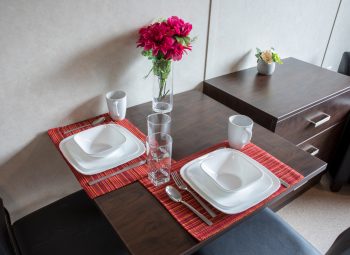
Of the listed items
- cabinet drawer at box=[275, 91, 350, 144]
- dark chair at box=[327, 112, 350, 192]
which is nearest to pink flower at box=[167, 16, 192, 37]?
cabinet drawer at box=[275, 91, 350, 144]

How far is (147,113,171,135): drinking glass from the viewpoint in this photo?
962 mm

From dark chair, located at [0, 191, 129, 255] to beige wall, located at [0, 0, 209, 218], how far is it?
17 cm

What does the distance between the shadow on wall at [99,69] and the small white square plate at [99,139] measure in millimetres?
166

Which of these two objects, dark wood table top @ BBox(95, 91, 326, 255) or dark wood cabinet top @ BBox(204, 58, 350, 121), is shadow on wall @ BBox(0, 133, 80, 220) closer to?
dark wood table top @ BBox(95, 91, 326, 255)

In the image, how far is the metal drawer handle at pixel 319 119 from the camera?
133 centimetres

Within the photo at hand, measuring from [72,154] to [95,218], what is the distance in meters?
0.27

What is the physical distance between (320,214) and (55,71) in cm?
157

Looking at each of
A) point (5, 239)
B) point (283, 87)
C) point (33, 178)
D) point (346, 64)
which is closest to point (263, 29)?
point (283, 87)

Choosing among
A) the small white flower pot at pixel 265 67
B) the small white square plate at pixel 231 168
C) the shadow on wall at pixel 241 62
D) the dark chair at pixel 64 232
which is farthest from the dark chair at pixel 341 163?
the dark chair at pixel 64 232

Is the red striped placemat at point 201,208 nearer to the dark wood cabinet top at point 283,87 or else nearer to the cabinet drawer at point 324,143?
the dark wood cabinet top at point 283,87

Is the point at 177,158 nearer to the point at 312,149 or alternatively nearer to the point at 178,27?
the point at 178,27

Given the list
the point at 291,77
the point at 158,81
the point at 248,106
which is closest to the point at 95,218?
the point at 158,81

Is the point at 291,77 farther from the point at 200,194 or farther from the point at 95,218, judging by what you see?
the point at 95,218

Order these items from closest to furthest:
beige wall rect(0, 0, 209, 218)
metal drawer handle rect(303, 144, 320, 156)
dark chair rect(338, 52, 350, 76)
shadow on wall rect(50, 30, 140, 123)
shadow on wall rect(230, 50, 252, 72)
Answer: beige wall rect(0, 0, 209, 218)
shadow on wall rect(50, 30, 140, 123)
metal drawer handle rect(303, 144, 320, 156)
shadow on wall rect(230, 50, 252, 72)
dark chair rect(338, 52, 350, 76)
